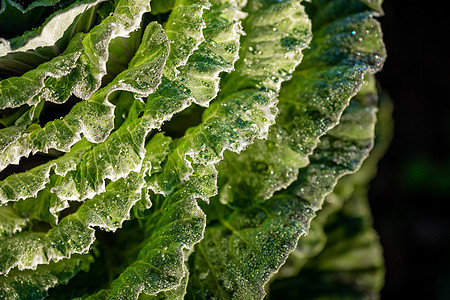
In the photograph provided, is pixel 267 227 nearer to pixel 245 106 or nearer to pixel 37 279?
pixel 245 106

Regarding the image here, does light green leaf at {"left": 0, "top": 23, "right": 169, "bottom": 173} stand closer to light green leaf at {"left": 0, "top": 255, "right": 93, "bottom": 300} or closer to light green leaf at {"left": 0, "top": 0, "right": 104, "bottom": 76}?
light green leaf at {"left": 0, "top": 0, "right": 104, "bottom": 76}

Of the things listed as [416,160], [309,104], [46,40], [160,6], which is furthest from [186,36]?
[416,160]

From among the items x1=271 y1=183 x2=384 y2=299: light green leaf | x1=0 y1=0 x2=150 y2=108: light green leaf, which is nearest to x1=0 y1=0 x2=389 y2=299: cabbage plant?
x1=0 y1=0 x2=150 y2=108: light green leaf

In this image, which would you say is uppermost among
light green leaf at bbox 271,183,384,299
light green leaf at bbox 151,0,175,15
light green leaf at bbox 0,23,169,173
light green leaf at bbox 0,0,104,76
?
light green leaf at bbox 0,0,104,76

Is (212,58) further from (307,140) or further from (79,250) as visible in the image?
(79,250)

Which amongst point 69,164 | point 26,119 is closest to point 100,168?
point 69,164

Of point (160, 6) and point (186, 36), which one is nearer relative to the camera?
point (186, 36)

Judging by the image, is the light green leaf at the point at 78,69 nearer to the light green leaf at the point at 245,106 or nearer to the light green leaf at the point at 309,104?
the light green leaf at the point at 245,106
